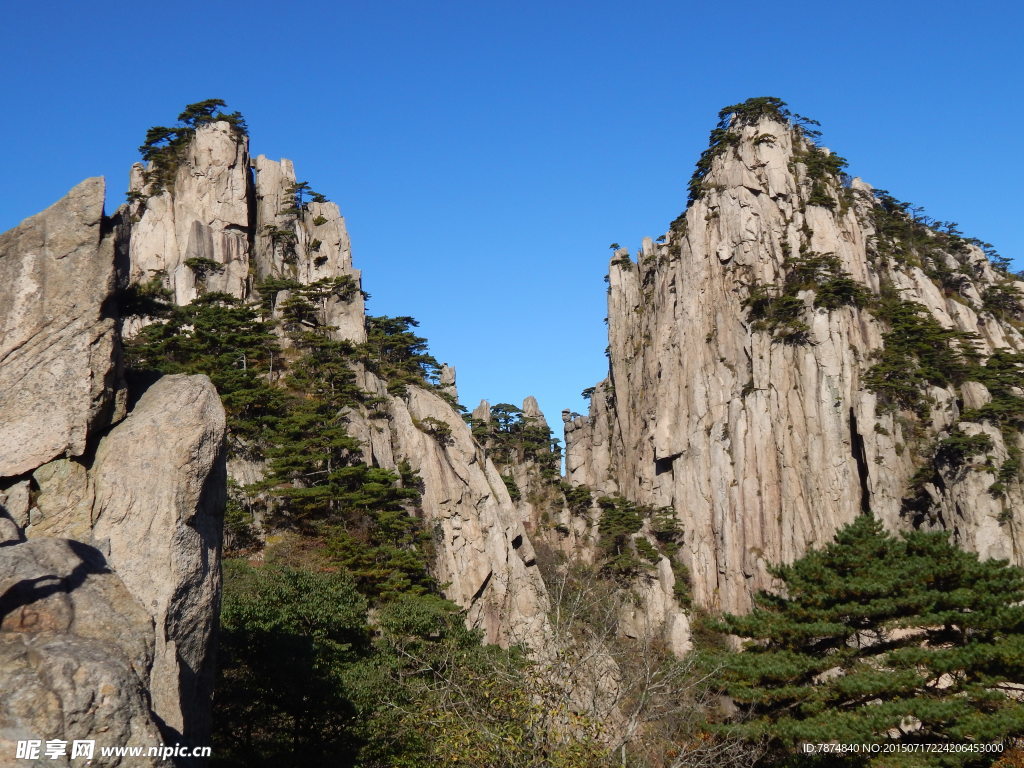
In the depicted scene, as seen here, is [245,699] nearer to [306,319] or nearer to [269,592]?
[269,592]

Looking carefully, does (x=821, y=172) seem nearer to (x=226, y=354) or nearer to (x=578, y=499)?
(x=578, y=499)

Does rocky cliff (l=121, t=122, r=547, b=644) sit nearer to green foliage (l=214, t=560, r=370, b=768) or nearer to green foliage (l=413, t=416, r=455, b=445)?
green foliage (l=413, t=416, r=455, b=445)

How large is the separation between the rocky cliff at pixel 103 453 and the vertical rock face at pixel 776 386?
47.2 m

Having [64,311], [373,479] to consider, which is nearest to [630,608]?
[373,479]

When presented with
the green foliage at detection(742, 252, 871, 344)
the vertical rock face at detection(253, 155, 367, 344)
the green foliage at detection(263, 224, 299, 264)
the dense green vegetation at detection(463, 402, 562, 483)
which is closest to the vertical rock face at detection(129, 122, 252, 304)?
the vertical rock face at detection(253, 155, 367, 344)

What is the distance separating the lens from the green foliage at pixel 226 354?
35281mm

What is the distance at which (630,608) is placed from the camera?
5375cm

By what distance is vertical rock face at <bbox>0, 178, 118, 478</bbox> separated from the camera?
10820 millimetres

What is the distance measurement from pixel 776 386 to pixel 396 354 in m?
26.2

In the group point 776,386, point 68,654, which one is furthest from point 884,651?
point 776,386

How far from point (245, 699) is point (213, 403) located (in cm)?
782

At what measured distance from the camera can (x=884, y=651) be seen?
65.3 feet

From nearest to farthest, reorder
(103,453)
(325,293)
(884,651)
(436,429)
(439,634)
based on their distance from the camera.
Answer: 1. (103,453)
2. (884,651)
3. (439,634)
4. (436,429)
5. (325,293)

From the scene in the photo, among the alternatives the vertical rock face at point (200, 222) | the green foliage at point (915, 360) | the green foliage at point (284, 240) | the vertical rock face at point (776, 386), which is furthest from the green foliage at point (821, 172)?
the vertical rock face at point (200, 222)
